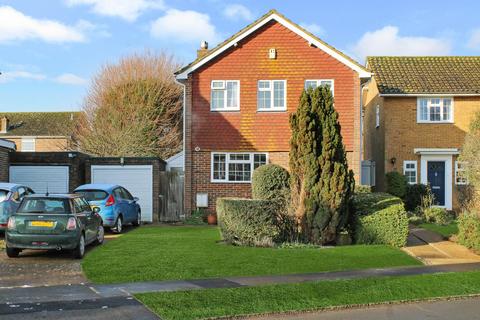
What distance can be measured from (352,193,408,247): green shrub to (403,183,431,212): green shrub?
28.8 feet

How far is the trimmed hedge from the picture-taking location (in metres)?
13.3

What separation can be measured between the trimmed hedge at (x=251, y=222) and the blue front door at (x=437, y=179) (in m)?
13.8

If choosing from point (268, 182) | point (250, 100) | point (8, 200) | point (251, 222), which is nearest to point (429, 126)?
point (250, 100)

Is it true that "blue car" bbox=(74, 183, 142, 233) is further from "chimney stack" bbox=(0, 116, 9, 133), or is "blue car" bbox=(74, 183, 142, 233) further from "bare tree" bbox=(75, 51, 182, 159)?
"chimney stack" bbox=(0, 116, 9, 133)

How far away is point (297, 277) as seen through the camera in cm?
974

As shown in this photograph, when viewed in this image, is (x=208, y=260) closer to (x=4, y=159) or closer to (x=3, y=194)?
(x=3, y=194)

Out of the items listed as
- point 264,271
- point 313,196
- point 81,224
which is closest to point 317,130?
point 313,196

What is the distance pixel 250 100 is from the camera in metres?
22.2

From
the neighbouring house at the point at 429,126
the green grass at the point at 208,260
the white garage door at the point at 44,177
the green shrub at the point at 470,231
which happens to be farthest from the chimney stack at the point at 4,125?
the green shrub at the point at 470,231

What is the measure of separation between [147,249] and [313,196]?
4.41 meters

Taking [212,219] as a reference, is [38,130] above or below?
above

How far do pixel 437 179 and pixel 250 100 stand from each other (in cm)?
969

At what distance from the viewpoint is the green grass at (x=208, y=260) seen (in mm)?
9938

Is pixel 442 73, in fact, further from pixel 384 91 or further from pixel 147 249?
pixel 147 249
